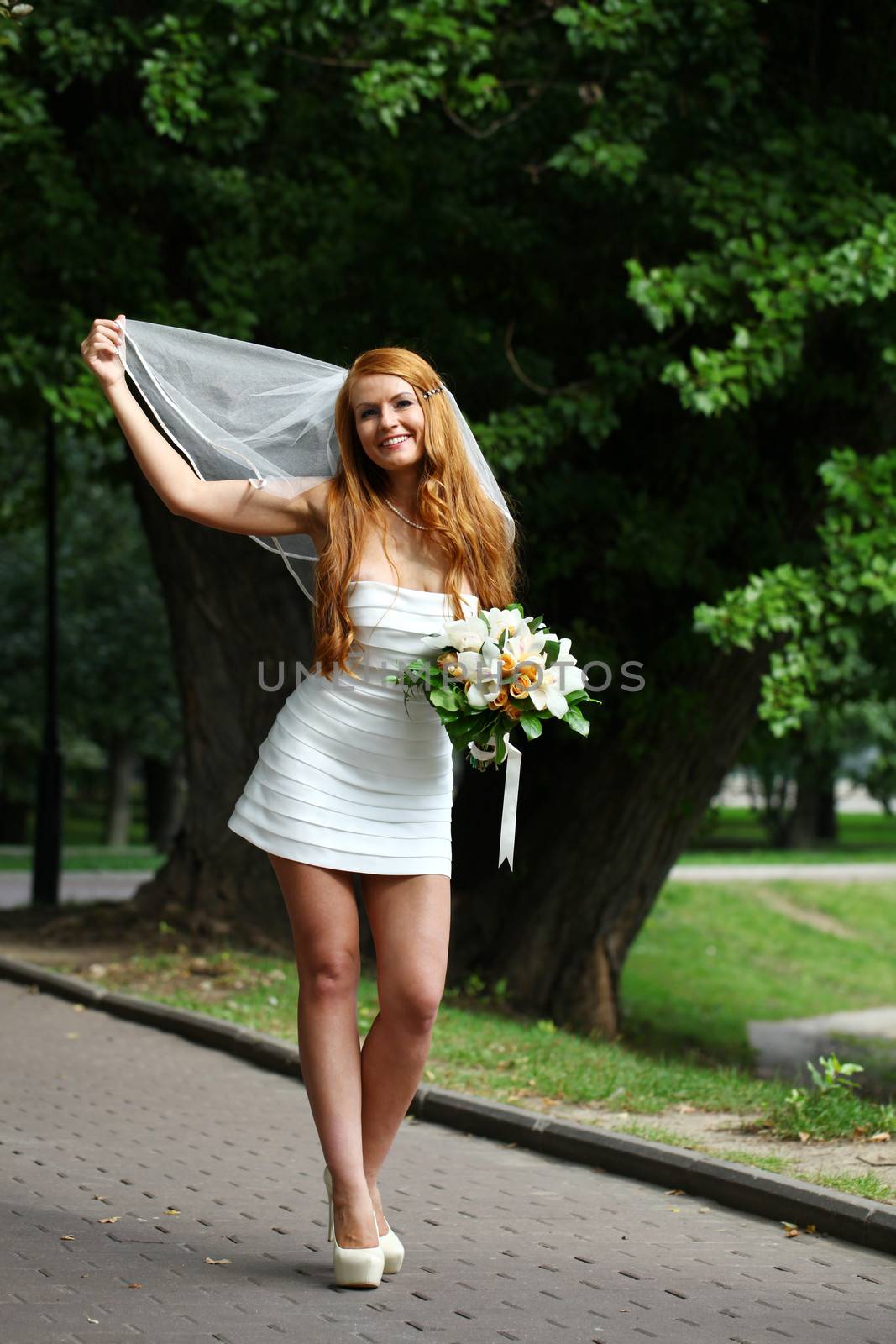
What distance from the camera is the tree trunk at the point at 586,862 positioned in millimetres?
12438

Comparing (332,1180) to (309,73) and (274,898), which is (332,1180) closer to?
(274,898)

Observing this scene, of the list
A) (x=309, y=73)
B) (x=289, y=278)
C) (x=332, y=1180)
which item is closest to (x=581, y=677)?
(x=332, y=1180)

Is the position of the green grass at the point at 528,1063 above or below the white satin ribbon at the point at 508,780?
below

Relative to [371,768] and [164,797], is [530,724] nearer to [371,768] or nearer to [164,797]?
[371,768]

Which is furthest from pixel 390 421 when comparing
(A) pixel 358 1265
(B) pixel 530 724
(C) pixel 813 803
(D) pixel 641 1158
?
(C) pixel 813 803

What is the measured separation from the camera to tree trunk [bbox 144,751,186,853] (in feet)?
118

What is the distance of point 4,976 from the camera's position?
11570 mm

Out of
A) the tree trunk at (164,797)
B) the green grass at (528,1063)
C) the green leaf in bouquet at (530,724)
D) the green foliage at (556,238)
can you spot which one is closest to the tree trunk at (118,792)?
the tree trunk at (164,797)

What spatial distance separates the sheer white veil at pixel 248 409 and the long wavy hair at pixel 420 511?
174 millimetres

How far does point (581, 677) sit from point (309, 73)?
364 inches

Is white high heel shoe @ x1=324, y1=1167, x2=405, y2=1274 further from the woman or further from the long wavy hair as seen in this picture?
the long wavy hair

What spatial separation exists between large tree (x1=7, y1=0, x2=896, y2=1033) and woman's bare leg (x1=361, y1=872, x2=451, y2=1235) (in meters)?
5.37

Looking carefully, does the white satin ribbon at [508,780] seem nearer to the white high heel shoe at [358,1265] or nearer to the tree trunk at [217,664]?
the white high heel shoe at [358,1265]

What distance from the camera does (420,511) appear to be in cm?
470
